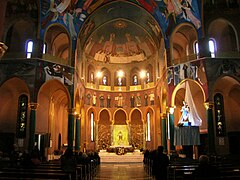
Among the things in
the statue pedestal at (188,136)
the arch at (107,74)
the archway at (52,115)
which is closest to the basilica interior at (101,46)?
the archway at (52,115)

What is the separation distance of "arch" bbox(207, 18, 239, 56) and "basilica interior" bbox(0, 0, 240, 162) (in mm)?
90

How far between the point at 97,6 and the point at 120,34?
305 inches

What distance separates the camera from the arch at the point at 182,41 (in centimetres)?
2461

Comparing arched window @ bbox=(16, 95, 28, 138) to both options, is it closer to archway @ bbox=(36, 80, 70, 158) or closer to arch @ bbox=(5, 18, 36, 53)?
archway @ bbox=(36, 80, 70, 158)

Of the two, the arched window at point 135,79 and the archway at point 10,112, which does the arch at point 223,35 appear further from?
the archway at point 10,112

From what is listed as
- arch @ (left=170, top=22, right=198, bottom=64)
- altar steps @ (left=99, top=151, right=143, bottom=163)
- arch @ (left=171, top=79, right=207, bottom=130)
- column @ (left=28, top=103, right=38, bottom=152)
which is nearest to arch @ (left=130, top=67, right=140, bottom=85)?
arch @ (left=170, top=22, right=198, bottom=64)

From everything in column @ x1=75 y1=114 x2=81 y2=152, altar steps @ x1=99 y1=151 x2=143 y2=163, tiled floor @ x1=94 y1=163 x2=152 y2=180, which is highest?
column @ x1=75 y1=114 x2=81 y2=152

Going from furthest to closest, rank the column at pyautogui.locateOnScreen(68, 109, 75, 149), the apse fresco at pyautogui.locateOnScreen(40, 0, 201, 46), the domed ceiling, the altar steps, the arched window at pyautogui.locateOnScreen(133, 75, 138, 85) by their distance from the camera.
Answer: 1. the arched window at pyautogui.locateOnScreen(133, 75, 138, 85)
2. the domed ceiling
3. the altar steps
4. the column at pyautogui.locateOnScreen(68, 109, 75, 149)
5. the apse fresco at pyautogui.locateOnScreen(40, 0, 201, 46)

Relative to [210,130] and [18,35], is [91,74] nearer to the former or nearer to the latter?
[18,35]

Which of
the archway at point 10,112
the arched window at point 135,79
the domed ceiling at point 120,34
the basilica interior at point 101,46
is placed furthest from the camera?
the arched window at point 135,79

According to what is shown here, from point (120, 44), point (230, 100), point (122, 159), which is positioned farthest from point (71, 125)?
point (120, 44)

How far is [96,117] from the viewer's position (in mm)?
34594

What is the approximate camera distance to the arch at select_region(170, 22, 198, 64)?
80.7 ft

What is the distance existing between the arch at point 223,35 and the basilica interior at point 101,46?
0.29 ft
